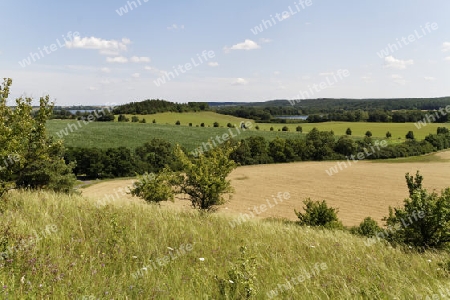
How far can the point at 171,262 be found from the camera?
4.80m

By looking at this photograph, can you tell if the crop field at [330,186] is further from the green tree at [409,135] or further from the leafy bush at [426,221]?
the leafy bush at [426,221]

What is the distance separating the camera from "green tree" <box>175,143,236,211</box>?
2112 cm

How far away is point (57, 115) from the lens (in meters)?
132

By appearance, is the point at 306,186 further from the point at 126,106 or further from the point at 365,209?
the point at 126,106

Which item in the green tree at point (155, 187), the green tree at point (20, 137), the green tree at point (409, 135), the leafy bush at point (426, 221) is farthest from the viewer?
the green tree at point (409, 135)

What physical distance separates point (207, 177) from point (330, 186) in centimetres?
3971

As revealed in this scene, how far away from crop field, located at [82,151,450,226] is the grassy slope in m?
28.8

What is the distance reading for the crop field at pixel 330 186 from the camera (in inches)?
1613

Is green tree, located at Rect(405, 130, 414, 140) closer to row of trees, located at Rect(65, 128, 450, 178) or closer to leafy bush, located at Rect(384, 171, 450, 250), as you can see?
row of trees, located at Rect(65, 128, 450, 178)

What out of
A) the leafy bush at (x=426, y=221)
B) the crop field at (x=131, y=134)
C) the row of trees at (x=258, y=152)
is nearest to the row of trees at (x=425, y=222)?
the leafy bush at (x=426, y=221)

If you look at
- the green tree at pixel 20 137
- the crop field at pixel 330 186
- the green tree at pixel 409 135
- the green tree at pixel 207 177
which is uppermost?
the green tree at pixel 20 137

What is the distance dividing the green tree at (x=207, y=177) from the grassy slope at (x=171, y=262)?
13316mm

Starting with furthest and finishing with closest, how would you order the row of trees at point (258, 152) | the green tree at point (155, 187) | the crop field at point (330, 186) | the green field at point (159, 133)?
the green field at point (159, 133)
the row of trees at point (258, 152)
the crop field at point (330, 186)
the green tree at point (155, 187)

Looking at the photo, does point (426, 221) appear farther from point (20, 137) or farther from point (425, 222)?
point (20, 137)
